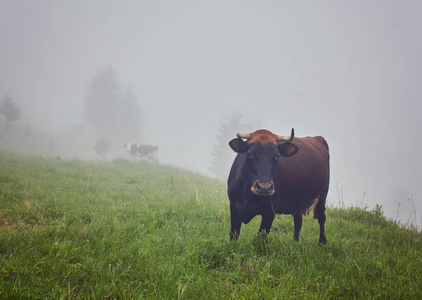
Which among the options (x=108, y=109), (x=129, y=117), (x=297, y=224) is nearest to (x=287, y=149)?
(x=297, y=224)

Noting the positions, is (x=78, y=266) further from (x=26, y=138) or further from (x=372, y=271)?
(x=26, y=138)

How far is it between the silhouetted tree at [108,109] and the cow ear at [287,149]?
43084 millimetres

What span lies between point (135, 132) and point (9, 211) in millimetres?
43634

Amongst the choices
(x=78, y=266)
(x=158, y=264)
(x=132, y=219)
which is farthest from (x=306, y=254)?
(x=132, y=219)

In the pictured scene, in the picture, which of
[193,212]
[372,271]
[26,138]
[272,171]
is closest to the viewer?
[372,271]

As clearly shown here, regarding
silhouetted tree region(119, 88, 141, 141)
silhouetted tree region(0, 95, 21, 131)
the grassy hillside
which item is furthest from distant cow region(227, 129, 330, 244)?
silhouetted tree region(119, 88, 141, 141)

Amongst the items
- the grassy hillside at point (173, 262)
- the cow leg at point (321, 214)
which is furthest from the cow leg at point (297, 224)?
the cow leg at point (321, 214)

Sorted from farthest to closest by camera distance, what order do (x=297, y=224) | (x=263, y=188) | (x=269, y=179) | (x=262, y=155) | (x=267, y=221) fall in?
(x=297, y=224) < (x=267, y=221) < (x=262, y=155) < (x=269, y=179) < (x=263, y=188)

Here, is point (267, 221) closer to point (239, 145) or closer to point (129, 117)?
point (239, 145)

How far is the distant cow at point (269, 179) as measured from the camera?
3.97 meters

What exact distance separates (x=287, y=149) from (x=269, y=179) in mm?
915

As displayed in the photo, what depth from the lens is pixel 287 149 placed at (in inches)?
168

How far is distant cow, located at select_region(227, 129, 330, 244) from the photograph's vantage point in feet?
13.0

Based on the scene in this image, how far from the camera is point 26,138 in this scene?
1403 inches
